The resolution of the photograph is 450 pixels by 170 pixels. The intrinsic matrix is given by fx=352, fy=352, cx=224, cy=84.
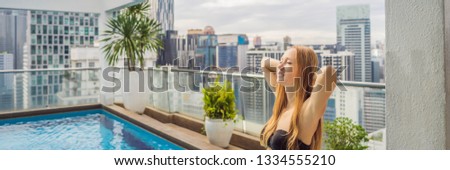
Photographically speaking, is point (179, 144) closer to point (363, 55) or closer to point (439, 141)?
point (363, 55)

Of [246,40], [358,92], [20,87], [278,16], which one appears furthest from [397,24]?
[20,87]

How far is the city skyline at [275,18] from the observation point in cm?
391

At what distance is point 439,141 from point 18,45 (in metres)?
8.55

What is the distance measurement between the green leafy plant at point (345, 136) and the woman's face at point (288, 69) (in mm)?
1770

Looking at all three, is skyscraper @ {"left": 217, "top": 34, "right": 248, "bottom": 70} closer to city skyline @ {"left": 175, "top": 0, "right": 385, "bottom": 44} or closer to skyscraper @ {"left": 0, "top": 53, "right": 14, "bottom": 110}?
city skyline @ {"left": 175, "top": 0, "right": 385, "bottom": 44}

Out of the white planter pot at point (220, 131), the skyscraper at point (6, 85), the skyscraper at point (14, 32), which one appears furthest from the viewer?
the skyscraper at point (14, 32)

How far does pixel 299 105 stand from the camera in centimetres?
164

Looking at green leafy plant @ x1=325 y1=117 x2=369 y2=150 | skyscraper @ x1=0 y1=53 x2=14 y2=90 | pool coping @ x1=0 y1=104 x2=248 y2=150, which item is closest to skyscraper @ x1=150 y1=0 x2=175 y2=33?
pool coping @ x1=0 y1=104 x2=248 y2=150

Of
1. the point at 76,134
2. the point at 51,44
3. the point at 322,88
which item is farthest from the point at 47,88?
the point at 322,88

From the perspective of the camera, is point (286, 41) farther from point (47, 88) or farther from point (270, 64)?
point (47, 88)

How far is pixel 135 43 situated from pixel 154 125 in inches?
72.3

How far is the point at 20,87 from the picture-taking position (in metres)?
7.62

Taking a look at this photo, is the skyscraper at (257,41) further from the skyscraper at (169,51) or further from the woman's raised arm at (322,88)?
the woman's raised arm at (322,88)

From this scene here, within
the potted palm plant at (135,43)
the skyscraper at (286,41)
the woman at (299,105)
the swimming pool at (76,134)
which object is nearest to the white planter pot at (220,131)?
the swimming pool at (76,134)
